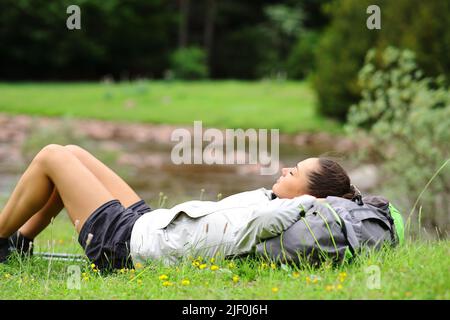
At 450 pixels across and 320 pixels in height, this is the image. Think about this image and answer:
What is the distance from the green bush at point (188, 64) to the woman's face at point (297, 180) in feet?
81.5

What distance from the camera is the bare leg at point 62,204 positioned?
13.0 ft

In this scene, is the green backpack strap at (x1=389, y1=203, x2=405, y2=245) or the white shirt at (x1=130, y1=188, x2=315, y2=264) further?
the green backpack strap at (x1=389, y1=203, x2=405, y2=245)

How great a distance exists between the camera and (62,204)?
3.98 metres

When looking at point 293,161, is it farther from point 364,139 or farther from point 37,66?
point 37,66

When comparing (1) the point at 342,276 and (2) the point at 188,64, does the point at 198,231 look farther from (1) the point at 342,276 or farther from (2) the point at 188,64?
(2) the point at 188,64

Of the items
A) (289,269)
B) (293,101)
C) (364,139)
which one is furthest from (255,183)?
(293,101)

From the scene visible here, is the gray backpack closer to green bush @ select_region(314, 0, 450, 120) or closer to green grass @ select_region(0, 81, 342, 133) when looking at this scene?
green bush @ select_region(314, 0, 450, 120)

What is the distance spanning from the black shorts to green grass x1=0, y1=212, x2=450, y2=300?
0.08m

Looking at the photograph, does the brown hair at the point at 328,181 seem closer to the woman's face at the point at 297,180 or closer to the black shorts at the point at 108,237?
the woman's face at the point at 297,180

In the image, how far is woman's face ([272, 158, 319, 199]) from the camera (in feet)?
11.6

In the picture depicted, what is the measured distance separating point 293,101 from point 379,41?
5.04 meters

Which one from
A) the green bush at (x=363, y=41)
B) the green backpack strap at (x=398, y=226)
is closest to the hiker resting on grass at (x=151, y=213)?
the green backpack strap at (x=398, y=226)

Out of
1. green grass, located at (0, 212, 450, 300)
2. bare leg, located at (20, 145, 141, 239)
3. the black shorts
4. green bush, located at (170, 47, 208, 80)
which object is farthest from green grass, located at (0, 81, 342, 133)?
green grass, located at (0, 212, 450, 300)

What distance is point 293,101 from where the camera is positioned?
66.1 ft
